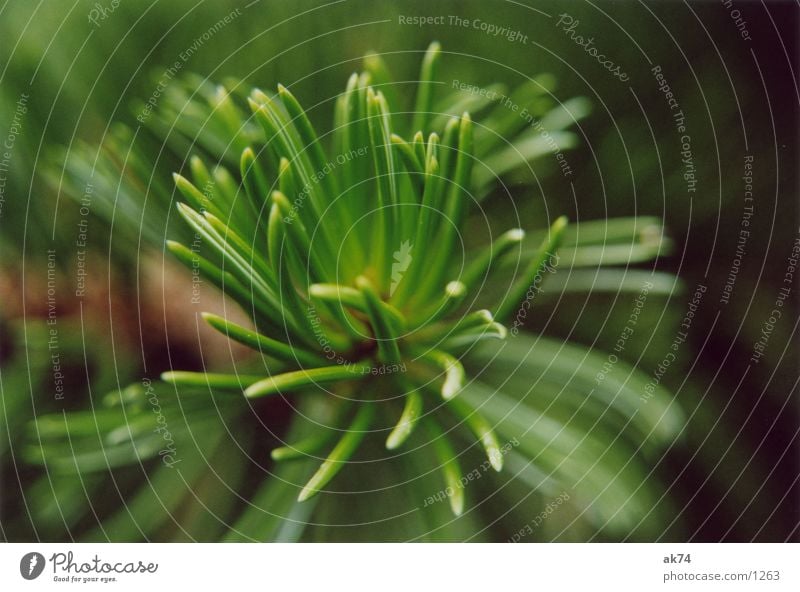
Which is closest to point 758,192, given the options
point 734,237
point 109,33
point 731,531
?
point 734,237

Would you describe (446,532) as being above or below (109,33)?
below

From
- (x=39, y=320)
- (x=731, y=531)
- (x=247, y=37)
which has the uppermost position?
(x=247, y=37)

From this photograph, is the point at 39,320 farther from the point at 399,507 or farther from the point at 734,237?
the point at 734,237

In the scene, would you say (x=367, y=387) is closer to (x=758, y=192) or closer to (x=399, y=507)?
(x=399, y=507)
